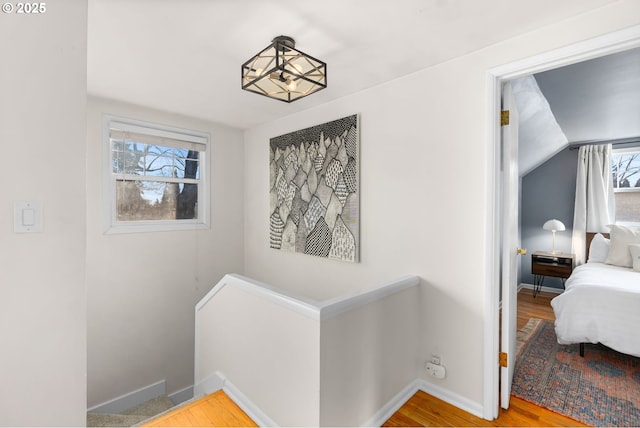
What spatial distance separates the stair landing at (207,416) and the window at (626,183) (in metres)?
5.55

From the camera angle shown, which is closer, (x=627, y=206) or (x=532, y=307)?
(x=532, y=307)

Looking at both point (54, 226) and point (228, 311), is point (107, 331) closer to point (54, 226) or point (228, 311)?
point (228, 311)

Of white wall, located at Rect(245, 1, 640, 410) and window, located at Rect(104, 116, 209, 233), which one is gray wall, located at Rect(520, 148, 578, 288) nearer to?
white wall, located at Rect(245, 1, 640, 410)

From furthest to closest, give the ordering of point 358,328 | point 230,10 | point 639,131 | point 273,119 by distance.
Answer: point 639,131, point 273,119, point 358,328, point 230,10

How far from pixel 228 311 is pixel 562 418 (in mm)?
2246

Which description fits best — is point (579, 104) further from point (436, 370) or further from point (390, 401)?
point (390, 401)

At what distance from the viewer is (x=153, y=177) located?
3.19 m

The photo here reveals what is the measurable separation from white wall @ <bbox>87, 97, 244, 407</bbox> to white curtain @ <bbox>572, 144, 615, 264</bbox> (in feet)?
16.1

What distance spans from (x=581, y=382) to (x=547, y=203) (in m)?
3.48

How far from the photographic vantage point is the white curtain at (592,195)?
4375 millimetres

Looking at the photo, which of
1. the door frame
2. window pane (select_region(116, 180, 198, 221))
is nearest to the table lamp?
the door frame

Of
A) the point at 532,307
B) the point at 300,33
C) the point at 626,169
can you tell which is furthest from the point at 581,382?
the point at 626,169

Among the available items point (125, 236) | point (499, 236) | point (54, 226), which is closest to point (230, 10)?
point (54, 226)

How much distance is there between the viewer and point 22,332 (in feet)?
3.39
